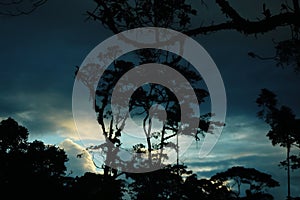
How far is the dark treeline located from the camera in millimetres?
20391

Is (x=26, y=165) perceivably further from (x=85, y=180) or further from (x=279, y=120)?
(x=279, y=120)

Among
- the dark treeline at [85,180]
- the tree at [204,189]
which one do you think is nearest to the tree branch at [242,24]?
the dark treeline at [85,180]

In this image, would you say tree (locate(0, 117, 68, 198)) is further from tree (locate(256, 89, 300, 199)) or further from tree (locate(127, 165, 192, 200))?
tree (locate(256, 89, 300, 199))

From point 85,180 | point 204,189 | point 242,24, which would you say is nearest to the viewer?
point 242,24

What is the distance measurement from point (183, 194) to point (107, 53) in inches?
529

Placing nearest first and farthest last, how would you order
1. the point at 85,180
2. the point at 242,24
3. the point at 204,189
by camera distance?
the point at 242,24 < the point at 85,180 < the point at 204,189

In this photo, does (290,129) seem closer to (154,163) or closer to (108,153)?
(154,163)

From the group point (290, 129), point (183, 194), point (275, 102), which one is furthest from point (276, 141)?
point (183, 194)

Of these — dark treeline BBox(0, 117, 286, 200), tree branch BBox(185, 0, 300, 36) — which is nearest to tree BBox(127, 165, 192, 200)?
dark treeline BBox(0, 117, 286, 200)

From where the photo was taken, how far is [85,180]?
23.0m

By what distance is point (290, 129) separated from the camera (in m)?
37.6

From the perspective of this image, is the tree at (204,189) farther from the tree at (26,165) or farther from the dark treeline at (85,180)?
the tree at (26,165)

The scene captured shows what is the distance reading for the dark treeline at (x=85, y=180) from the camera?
66.9ft

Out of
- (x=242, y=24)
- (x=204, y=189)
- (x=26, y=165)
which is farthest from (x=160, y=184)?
(x=242, y=24)
